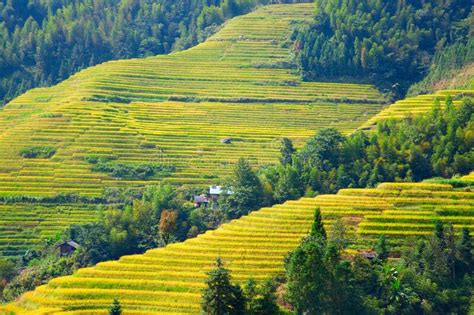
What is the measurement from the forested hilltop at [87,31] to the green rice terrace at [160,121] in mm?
11539

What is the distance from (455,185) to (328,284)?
13374 millimetres

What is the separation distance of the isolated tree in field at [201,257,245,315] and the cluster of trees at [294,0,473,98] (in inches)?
1878

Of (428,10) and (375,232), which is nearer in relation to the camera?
(375,232)

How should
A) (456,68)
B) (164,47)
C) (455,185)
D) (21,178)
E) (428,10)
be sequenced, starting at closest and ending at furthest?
(455,185)
(21,178)
(456,68)
(428,10)
(164,47)

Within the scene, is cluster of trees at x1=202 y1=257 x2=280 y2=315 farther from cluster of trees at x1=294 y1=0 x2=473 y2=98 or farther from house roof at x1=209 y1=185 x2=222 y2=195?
cluster of trees at x1=294 y1=0 x2=473 y2=98

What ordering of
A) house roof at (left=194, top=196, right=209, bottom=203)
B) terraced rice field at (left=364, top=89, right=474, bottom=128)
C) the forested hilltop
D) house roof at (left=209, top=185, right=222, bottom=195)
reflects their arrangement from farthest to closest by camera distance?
the forested hilltop
terraced rice field at (left=364, top=89, right=474, bottom=128)
house roof at (left=209, top=185, right=222, bottom=195)
house roof at (left=194, top=196, right=209, bottom=203)

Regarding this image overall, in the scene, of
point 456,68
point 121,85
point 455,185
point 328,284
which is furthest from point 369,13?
point 328,284

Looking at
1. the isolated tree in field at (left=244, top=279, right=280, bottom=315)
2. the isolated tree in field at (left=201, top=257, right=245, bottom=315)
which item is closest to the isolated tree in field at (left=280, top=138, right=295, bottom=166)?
the isolated tree in field at (left=244, top=279, right=280, bottom=315)

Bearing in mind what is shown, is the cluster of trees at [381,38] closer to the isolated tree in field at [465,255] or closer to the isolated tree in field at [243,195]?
the isolated tree in field at [243,195]

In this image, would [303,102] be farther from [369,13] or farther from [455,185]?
[455,185]

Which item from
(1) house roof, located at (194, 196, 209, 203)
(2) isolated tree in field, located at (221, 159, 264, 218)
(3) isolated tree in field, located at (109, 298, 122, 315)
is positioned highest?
(3) isolated tree in field, located at (109, 298, 122, 315)

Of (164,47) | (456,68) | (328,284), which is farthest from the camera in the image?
(164,47)

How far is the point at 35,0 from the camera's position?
123 metres

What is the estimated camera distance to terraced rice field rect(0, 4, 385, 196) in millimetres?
75312
